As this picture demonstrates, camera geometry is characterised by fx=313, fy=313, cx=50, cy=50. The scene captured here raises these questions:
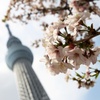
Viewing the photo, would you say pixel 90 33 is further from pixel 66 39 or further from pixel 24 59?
pixel 24 59

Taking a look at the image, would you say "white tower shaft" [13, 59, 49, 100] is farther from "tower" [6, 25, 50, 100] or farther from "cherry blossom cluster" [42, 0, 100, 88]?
"cherry blossom cluster" [42, 0, 100, 88]

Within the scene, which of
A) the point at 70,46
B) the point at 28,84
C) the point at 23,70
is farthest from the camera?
the point at 23,70

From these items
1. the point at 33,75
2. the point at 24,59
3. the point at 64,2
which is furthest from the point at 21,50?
the point at 64,2

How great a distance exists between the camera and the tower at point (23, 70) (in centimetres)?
8962

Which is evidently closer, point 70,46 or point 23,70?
point 70,46

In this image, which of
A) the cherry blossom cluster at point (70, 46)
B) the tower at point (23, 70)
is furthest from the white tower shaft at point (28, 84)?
the cherry blossom cluster at point (70, 46)

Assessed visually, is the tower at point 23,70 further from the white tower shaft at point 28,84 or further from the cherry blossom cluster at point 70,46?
the cherry blossom cluster at point 70,46

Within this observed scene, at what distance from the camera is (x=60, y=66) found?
276 cm

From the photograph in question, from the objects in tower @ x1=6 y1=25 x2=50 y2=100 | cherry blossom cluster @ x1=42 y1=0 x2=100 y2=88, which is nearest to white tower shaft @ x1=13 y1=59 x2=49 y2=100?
tower @ x1=6 y1=25 x2=50 y2=100

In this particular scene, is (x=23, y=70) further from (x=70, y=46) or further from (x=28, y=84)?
(x=70, y=46)

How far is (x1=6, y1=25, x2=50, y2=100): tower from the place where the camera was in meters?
89.6

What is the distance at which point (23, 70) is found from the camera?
329ft

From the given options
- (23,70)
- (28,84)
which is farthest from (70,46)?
(23,70)

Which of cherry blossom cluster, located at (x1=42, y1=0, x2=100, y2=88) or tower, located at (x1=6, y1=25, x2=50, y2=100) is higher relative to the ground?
tower, located at (x1=6, y1=25, x2=50, y2=100)
